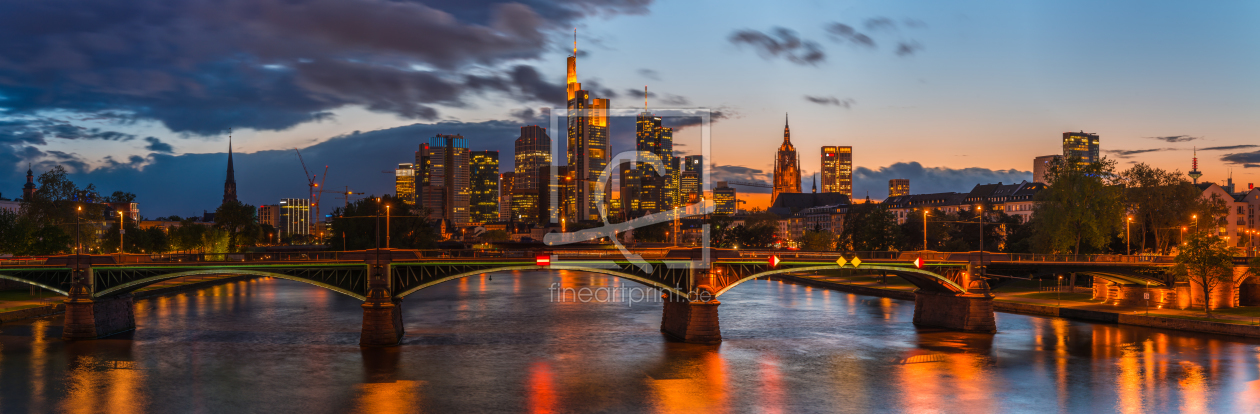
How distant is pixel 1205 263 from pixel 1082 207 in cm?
2655

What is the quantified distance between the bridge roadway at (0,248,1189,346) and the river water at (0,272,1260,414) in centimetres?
234

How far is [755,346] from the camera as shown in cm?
6750

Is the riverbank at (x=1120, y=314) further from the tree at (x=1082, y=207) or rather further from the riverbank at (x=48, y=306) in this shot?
the riverbank at (x=48, y=306)

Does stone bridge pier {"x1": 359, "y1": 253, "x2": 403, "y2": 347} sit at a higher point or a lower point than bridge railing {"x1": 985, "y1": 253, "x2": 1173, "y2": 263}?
lower

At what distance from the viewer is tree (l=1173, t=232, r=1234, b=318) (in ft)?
242

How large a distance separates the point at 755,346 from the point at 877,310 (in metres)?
33.7

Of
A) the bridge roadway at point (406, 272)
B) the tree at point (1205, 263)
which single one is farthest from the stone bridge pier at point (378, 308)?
the tree at point (1205, 263)

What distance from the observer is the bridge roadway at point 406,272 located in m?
65.4

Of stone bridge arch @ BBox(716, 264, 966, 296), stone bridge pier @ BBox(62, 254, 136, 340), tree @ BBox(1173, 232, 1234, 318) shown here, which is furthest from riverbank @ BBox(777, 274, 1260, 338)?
stone bridge pier @ BBox(62, 254, 136, 340)

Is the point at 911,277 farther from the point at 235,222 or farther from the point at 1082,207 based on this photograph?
the point at 235,222

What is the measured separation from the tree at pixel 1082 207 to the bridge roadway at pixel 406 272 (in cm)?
3336

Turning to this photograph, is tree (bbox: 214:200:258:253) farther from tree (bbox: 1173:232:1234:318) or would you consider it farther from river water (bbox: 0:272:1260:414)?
tree (bbox: 1173:232:1234:318)

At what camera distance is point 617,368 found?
57.5 m

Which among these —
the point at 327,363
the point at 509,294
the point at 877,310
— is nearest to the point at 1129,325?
the point at 877,310
